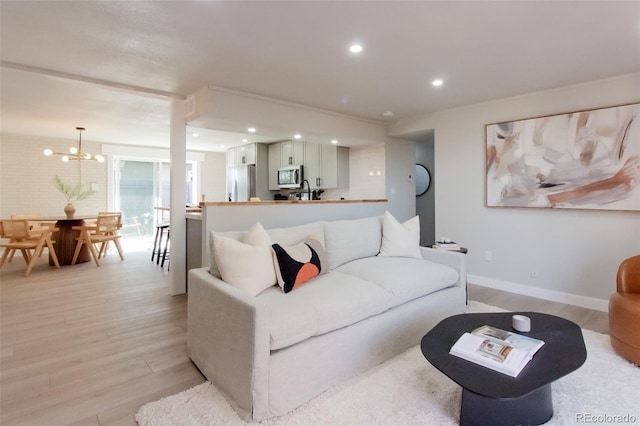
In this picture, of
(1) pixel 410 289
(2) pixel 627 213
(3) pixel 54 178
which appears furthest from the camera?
(3) pixel 54 178

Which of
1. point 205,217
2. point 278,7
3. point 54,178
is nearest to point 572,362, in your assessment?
point 278,7

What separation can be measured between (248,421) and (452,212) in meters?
3.81

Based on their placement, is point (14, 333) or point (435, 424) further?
point (14, 333)

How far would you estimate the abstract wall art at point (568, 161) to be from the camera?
3.15m

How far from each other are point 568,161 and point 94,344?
4893 millimetres

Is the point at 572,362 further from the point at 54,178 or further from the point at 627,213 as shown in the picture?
the point at 54,178

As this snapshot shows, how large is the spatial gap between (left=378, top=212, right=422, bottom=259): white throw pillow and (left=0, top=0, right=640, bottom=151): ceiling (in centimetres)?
153

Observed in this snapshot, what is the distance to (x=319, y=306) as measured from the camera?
76.8 inches

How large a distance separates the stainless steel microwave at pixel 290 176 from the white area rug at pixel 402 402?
448 cm

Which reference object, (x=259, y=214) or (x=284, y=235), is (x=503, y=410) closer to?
(x=284, y=235)

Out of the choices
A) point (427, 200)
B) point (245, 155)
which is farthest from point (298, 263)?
point (245, 155)

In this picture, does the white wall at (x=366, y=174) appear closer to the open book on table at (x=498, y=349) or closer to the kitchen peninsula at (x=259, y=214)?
the kitchen peninsula at (x=259, y=214)

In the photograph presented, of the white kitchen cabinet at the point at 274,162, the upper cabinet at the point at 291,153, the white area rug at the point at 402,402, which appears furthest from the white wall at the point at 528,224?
the white kitchen cabinet at the point at 274,162

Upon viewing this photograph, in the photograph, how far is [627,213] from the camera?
10.4 feet
